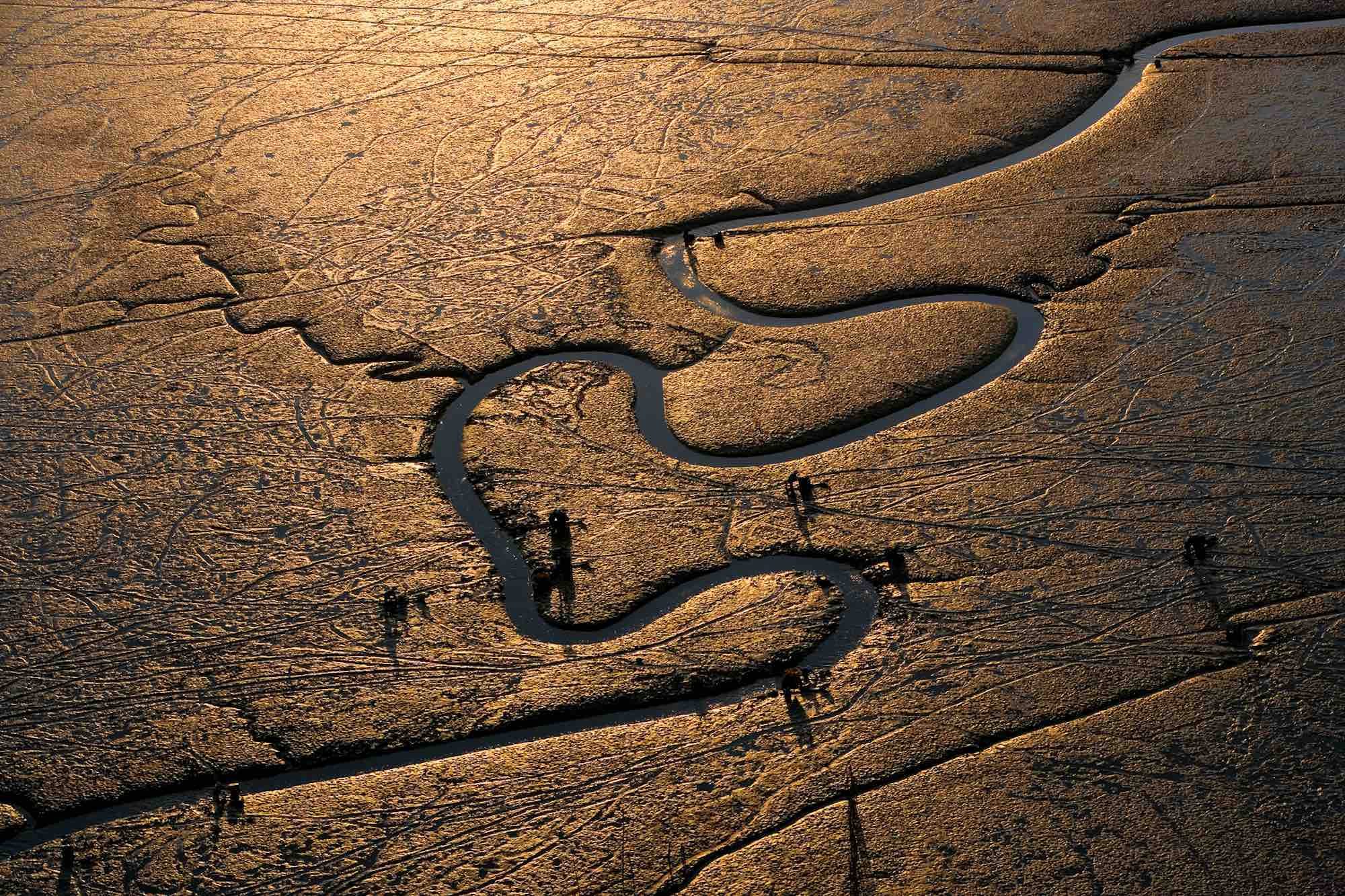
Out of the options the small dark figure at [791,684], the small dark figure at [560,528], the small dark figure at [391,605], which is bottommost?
the small dark figure at [791,684]

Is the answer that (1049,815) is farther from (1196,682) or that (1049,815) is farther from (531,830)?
(531,830)

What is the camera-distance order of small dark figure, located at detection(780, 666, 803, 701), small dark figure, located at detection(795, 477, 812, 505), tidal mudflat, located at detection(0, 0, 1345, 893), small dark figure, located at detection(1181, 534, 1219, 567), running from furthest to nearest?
small dark figure, located at detection(795, 477, 812, 505) → small dark figure, located at detection(1181, 534, 1219, 567) → small dark figure, located at detection(780, 666, 803, 701) → tidal mudflat, located at detection(0, 0, 1345, 893)

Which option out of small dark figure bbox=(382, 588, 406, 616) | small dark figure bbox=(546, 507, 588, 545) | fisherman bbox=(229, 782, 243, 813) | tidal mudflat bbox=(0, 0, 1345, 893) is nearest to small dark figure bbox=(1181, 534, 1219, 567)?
tidal mudflat bbox=(0, 0, 1345, 893)

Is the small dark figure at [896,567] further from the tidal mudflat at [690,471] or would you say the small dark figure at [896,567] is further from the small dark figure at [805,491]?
the small dark figure at [805,491]

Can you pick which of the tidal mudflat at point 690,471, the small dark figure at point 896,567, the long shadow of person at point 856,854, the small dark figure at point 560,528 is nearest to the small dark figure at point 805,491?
the tidal mudflat at point 690,471

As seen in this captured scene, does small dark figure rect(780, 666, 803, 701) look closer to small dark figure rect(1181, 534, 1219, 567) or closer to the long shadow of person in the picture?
the long shadow of person

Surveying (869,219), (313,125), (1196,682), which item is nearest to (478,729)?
(1196,682)

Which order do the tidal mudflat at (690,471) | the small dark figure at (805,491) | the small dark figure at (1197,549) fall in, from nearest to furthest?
the tidal mudflat at (690,471) → the small dark figure at (1197,549) → the small dark figure at (805,491)
